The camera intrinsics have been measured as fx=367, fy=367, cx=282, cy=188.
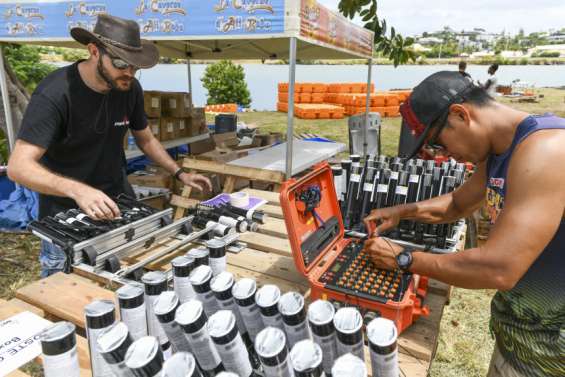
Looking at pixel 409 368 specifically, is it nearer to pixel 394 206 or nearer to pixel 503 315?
pixel 503 315

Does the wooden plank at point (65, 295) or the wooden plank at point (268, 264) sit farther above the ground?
the wooden plank at point (65, 295)

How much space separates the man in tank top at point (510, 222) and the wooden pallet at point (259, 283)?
283mm

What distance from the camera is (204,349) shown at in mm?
981

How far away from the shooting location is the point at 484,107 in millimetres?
1386

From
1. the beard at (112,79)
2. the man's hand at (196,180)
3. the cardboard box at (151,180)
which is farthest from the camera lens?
the cardboard box at (151,180)

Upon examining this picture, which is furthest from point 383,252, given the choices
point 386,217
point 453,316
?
point 453,316

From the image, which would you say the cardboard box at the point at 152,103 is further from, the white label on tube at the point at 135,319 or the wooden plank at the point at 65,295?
the white label on tube at the point at 135,319

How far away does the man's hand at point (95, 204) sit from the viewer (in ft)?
6.43

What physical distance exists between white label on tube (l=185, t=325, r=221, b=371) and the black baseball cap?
1.07 meters

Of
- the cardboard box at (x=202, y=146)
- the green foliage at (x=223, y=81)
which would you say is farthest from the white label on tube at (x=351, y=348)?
the green foliage at (x=223, y=81)

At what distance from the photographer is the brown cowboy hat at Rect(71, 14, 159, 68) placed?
2205 mm

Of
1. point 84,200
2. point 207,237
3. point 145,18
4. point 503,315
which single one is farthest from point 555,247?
point 145,18

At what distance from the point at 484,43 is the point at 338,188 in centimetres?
13790

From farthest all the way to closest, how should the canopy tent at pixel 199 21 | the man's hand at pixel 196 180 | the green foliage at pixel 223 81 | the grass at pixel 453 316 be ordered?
the green foliage at pixel 223 81 < the canopy tent at pixel 199 21 < the grass at pixel 453 316 < the man's hand at pixel 196 180
